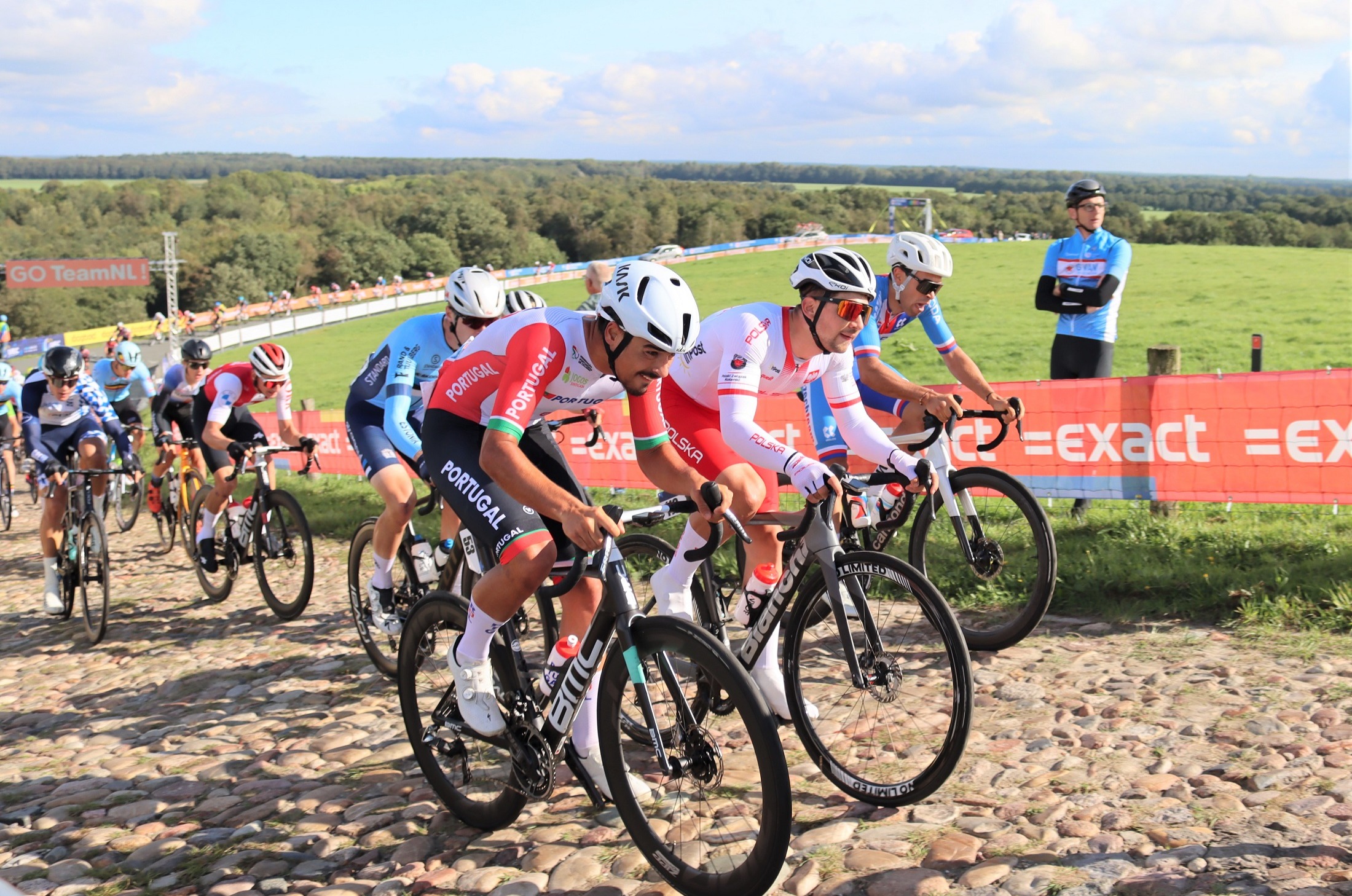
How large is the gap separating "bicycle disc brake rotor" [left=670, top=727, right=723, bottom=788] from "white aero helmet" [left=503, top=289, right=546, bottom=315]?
123 inches

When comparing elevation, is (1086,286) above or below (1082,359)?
above

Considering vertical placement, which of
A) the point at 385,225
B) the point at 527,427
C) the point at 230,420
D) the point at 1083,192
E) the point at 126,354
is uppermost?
the point at 385,225

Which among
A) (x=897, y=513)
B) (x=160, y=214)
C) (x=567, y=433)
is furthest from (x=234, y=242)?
(x=897, y=513)

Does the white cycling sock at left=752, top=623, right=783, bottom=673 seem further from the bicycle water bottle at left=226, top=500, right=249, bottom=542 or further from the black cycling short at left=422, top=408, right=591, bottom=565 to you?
the bicycle water bottle at left=226, top=500, right=249, bottom=542

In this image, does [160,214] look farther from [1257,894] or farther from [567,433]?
[1257,894]

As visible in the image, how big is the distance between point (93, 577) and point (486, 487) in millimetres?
6125

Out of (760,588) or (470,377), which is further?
(760,588)

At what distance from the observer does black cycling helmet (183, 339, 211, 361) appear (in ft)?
35.8

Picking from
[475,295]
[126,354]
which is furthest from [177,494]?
[475,295]

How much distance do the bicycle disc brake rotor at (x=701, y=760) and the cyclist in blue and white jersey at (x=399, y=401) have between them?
3137 millimetres

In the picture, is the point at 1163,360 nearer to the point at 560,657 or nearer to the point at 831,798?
the point at 831,798

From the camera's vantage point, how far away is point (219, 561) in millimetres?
9211

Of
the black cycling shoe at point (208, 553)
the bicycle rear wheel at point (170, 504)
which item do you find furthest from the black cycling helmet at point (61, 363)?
the bicycle rear wheel at point (170, 504)

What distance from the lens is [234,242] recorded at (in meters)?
95.6
